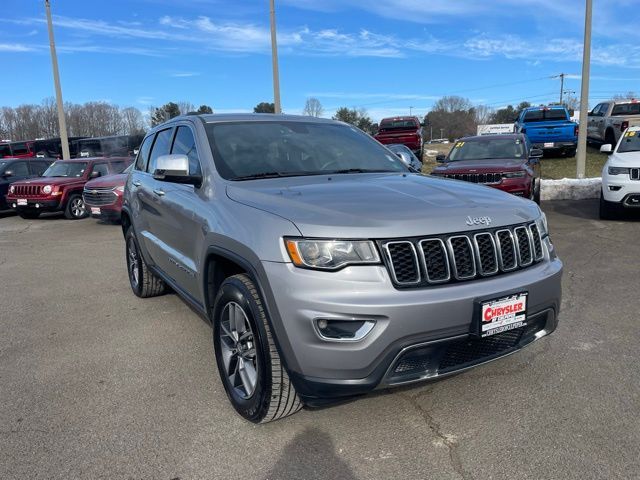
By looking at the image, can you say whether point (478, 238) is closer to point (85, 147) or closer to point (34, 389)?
point (34, 389)

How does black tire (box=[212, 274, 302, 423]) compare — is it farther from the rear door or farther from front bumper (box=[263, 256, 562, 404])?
the rear door

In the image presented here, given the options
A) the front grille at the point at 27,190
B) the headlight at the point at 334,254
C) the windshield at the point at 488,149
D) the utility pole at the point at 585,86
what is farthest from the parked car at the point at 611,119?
the front grille at the point at 27,190

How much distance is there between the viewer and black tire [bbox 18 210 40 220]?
1405cm

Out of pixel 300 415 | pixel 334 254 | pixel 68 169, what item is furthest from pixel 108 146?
pixel 334 254

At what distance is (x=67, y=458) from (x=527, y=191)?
8514 mm

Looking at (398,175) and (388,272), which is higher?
(398,175)

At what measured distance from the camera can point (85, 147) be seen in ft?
79.9

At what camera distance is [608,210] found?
31.3 feet

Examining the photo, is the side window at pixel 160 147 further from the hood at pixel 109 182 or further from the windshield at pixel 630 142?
the windshield at pixel 630 142

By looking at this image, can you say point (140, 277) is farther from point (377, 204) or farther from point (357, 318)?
point (357, 318)

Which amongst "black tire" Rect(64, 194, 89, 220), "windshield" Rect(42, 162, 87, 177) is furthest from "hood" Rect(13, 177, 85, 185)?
"black tire" Rect(64, 194, 89, 220)

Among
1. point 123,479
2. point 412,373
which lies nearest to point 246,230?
point 412,373

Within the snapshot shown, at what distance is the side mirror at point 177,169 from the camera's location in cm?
350

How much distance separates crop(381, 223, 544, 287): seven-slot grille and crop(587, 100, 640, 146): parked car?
16758 mm
